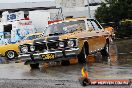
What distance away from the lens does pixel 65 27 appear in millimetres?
15211

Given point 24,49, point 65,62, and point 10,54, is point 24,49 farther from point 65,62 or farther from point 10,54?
point 10,54

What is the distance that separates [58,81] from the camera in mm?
10711

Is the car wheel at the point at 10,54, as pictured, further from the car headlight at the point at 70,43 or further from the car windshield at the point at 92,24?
the car headlight at the point at 70,43

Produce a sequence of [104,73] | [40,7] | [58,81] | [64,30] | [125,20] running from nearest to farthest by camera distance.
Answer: [58,81]
[104,73]
[64,30]
[125,20]
[40,7]

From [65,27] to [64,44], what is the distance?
130cm

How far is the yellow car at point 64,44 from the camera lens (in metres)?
14.0

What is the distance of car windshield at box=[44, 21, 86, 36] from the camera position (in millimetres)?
15070

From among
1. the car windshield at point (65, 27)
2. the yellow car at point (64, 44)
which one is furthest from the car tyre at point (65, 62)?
the car windshield at point (65, 27)

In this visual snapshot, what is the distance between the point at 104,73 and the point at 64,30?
3.76 meters

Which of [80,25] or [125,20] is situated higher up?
[80,25]

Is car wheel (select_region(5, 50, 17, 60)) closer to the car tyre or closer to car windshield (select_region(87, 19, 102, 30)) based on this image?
car windshield (select_region(87, 19, 102, 30))

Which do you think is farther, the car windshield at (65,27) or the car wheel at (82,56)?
the car windshield at (65,27)

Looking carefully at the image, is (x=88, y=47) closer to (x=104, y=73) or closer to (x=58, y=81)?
(x=104, y=73)

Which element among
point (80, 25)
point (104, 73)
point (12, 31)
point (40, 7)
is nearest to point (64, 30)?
point (80, 25)
